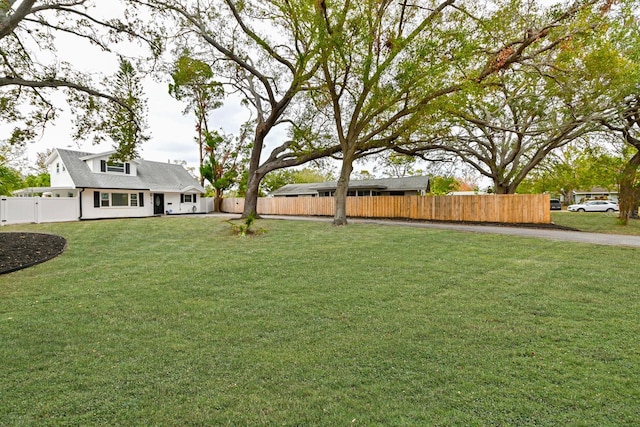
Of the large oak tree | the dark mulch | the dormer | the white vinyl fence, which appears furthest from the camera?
the dormer

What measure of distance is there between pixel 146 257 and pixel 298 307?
17.5 ft

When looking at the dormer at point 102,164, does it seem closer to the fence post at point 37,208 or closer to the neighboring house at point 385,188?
the fence post at point 37,208

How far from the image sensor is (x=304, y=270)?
6.34m

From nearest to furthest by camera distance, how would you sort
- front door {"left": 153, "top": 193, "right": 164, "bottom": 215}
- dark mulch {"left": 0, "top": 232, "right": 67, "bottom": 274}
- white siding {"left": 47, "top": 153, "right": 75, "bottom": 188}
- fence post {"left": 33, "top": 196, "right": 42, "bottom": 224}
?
1. dark mulch {"left": 0, "top": 232, "right": 67, "bottom": 274}
2. fence post {"left": 33, "top": 196, "right": 42, "bottom": 224}
3. white siding {"left": 47, "top": 153, "right": 75, "bottom": 188}
4. front door {"left": 153, "top": 193, "right": 164, "bottom": 215}

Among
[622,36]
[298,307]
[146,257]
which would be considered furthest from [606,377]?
[622,36]

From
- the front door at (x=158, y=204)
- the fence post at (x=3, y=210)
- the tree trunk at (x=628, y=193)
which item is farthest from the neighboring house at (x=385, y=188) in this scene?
the fence post at (x=3, y=210)

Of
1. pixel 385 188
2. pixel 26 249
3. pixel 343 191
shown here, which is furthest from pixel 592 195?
pixel 26 249

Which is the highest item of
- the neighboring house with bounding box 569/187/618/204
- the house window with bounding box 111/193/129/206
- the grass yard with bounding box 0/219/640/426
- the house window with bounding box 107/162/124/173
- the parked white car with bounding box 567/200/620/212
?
the house window with bounding box 107/162/124/173

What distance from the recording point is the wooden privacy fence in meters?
14.5

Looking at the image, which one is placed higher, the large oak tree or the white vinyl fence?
the large oak tree

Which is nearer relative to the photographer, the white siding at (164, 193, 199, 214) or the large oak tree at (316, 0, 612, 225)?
the large oak tree at (316, 0, 612, 225)

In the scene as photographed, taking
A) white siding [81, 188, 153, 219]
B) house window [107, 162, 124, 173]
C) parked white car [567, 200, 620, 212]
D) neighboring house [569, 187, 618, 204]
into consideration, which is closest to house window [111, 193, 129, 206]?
white siding [81, 188, 153, 219]

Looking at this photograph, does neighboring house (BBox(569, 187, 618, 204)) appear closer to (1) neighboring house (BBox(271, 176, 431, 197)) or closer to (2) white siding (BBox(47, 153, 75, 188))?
(1) neighboring house (BBox(271, 176, 431, 197))

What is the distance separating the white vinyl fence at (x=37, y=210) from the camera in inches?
625
